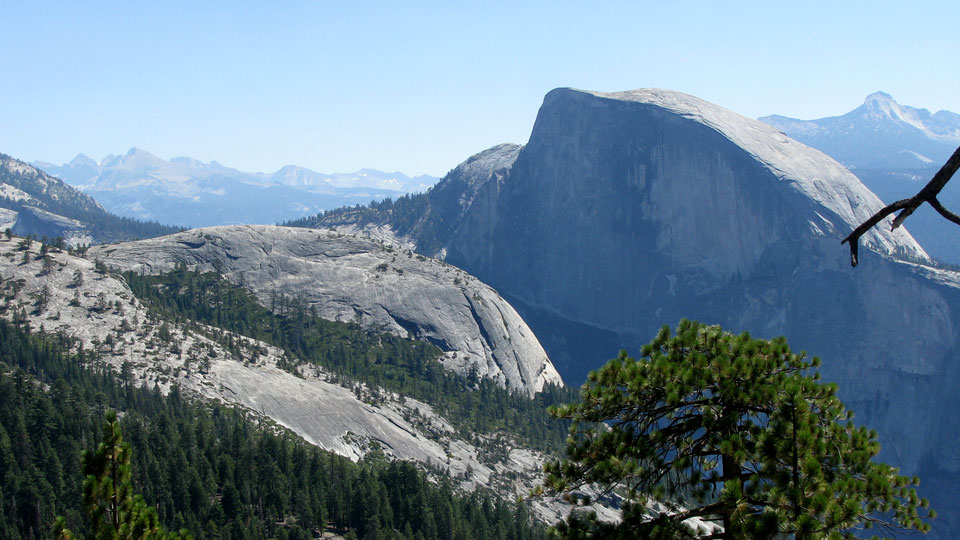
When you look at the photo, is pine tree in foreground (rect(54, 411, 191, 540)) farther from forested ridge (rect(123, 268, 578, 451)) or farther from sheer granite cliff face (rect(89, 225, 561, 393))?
sheer granite cliff face (rect(89, 225, 561, 393))

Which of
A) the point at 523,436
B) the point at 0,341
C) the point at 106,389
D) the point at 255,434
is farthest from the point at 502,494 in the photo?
the point at 0,341

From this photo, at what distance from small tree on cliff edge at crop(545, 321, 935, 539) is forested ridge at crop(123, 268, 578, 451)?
12829 centimetres

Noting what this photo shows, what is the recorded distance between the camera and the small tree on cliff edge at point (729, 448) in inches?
583

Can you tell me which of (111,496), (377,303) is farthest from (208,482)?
(377,303)

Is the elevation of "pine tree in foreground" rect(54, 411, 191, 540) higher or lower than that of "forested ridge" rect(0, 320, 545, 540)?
higher

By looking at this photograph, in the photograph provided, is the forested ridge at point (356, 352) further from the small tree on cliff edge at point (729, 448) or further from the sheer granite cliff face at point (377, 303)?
the small tree on cliff edge at point (729, 448)

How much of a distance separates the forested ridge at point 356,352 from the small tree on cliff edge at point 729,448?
12829cm

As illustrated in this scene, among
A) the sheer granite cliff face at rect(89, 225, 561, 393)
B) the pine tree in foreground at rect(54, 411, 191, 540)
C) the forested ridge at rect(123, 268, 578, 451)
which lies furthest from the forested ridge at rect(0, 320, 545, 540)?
the sheer granite cliff face at rect(89, 225, 561, 393)

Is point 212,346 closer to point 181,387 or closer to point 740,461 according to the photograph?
point 181,387

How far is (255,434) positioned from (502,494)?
42738 millimetres

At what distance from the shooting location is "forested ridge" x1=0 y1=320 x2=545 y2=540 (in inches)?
2862

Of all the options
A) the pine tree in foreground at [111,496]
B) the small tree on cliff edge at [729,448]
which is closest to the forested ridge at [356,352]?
the pine tree in foreground at [111,496]

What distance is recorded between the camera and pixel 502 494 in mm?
121500

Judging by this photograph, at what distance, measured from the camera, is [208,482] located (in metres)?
77.9
